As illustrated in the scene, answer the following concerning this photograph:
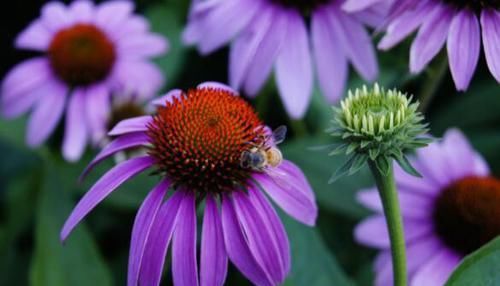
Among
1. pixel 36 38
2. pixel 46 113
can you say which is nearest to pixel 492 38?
pixel 46 113

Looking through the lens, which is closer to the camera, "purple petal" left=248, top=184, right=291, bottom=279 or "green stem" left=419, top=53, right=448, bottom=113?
"purple petal" left=248, top=184, right=291, bottom=279

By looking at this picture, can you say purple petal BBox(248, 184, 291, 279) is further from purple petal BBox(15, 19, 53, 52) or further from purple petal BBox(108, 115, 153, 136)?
purple petal BBox(15, 19, 53, 52)

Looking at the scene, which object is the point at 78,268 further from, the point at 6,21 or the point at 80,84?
the point at 6,21

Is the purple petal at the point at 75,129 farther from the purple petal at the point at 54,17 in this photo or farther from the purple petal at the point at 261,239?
the purple petal at the point at 261,239

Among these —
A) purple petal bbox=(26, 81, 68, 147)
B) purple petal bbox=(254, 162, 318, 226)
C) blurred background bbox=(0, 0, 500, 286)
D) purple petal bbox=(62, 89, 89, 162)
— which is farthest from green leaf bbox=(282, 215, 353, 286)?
purple petal bbox=(26, 81, 68, 147)

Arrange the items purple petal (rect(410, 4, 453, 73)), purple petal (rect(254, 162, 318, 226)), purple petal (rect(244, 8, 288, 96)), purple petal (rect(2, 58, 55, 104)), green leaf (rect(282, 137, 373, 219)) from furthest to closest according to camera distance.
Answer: purple petal (rect(2, 58, 55, 104)), green leaf (rect(282, 137, 373, 219)), purple petal (rect(244, 8, 288, 96)), purple petal (rect(410, 4, 453, 73)), purple petal (rect(254, 162, 318, 226))

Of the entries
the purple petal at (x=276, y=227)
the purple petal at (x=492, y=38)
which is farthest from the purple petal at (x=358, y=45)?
the purple petal at (x=276, y=227)

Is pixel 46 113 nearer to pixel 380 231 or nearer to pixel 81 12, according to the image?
pixel 81 12

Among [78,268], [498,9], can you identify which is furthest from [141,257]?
[498,9]
